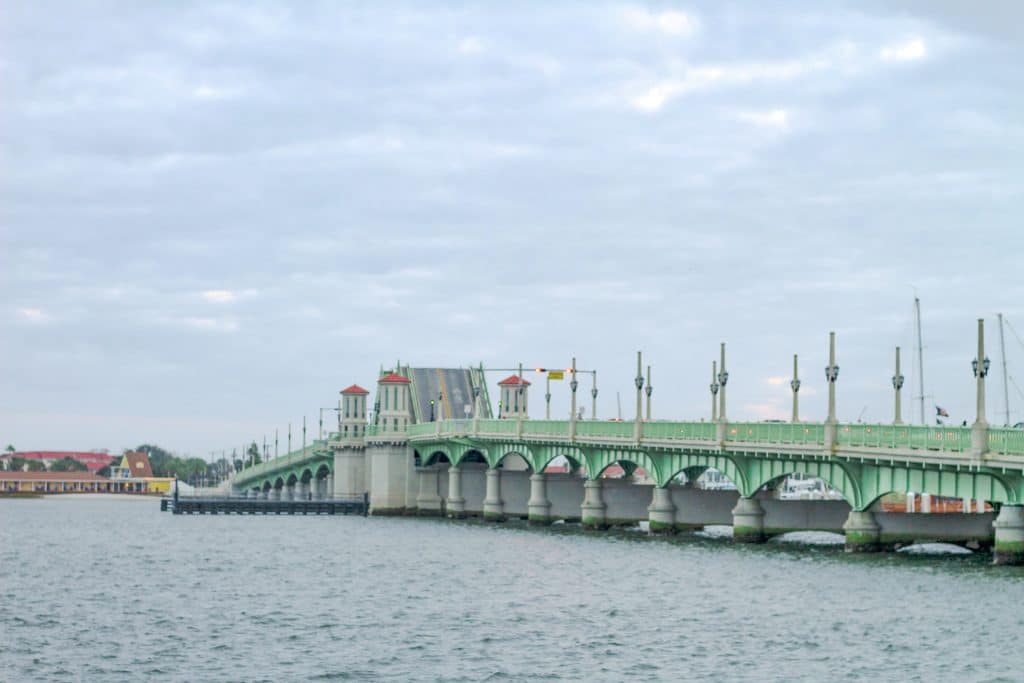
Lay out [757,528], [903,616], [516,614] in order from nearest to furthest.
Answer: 1. [903,616]
2. [516,614]
3. [757,528]

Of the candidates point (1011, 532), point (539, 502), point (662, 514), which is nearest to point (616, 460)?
point (662, 514)

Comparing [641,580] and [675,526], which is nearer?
[641,580]

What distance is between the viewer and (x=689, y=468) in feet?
348

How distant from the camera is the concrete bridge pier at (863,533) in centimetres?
8144

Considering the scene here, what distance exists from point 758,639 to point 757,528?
4400 cm

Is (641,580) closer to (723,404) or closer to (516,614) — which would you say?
(516,614)

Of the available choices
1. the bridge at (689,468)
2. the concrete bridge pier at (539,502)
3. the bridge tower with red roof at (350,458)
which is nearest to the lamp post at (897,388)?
the bridge at (689,468)

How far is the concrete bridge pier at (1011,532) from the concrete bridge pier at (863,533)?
40.8 ft

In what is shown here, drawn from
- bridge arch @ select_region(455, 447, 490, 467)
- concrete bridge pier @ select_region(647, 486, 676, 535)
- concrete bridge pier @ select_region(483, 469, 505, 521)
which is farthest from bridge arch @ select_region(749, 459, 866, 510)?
bridge arch @ select_region(455, 447, 490, 467)

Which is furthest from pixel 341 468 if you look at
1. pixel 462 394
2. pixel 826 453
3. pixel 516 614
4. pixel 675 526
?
pixel 516 614

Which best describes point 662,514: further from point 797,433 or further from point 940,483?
point 940,483

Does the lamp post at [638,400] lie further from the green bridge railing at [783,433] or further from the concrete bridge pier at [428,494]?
the concrete bridge pier at [428,494]

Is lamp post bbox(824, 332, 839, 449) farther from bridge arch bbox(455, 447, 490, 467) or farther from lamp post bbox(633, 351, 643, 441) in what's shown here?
bridge arch bbox(455, 447, 490, 467)

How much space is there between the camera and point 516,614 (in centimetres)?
5897
